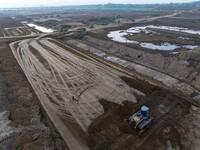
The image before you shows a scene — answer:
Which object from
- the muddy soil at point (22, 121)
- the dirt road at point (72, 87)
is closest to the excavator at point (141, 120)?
the dirt road at point (72, 87)

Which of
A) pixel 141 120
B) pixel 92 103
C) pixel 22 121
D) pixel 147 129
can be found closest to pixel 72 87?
pixel 92 103

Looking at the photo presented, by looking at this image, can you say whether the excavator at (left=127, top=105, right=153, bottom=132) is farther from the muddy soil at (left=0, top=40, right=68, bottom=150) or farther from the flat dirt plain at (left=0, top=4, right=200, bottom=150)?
the muddy soil at (left=0, top=40, right=68, bottom=150)

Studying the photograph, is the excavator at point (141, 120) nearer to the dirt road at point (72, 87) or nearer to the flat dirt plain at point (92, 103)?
the flat dirt plain at point (92, 103)

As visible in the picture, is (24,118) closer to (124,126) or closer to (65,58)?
(124,126)

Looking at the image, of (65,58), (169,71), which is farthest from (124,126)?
(65,58)

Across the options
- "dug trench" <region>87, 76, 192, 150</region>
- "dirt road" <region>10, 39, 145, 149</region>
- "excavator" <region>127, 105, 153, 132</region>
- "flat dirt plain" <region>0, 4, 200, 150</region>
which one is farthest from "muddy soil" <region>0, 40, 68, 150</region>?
"excavator" <region>127, 105, 153, 132</region>

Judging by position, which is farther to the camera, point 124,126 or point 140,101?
point 140,101

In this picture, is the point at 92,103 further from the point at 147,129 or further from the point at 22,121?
the point at 22,121
